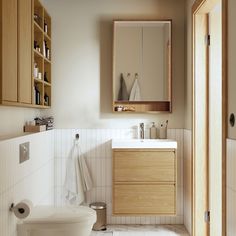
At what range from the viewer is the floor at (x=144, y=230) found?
3.18 metres

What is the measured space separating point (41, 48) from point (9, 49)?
0.95 meters

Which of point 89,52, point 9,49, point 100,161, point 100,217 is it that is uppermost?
point 89,52

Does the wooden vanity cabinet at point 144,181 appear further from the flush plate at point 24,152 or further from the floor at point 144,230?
the flush plate at point 24,152

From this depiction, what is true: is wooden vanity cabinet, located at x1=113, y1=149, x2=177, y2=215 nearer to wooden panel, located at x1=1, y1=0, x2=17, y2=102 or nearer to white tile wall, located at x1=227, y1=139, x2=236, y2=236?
white tile wall, located at x1=227, y1=139, x2=236, y2=236

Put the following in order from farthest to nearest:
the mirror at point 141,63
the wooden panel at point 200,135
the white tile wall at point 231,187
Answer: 1. the mirror at point 141,63
2. the wooden panel at point 200,135
3. the white tile wall at point 231,187

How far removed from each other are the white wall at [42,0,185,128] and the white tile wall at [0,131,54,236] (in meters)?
0.41

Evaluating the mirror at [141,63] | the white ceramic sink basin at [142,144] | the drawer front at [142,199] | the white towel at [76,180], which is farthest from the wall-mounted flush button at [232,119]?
the white towel at [76,180]

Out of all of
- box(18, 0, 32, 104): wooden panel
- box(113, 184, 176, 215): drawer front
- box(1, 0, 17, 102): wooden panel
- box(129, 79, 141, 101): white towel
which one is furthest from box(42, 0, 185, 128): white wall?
box(1, 0, 17, 102): wooden panel

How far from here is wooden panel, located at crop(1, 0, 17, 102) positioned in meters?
1.93

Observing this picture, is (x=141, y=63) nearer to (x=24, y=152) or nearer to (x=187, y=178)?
(x=187, y=178)

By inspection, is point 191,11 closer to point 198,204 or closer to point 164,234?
point 198,204

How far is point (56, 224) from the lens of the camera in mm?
2023

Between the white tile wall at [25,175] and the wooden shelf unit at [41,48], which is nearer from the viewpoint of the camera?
the white tile wall at [25,175]


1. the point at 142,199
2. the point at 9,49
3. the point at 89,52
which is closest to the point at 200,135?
the point at 142,199
